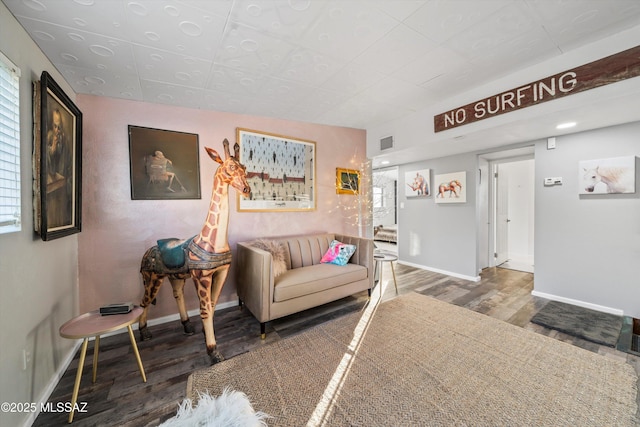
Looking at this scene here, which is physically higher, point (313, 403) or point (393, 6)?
point (393, 6)

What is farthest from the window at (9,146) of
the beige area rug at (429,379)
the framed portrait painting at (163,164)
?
the beige area rug at (429,379)

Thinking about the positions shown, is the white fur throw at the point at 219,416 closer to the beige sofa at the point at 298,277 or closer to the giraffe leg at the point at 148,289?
the beige sofa at the point at 298,277

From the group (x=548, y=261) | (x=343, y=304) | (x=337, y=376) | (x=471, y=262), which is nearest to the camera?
(x=337, y=376)

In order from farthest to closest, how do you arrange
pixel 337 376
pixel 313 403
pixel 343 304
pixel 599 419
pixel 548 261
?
pixel 548 261
pixel 343 304
pixel 337 376
pixel 313 403
pixel 599 419

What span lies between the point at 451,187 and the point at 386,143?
59.8 inches

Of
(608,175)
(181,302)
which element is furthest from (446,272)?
(181,302)

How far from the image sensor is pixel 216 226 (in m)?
2.08

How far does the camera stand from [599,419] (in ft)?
4.32

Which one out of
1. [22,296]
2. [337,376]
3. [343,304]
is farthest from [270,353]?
[22,296]

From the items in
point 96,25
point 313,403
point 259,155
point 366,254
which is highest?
point 96,25

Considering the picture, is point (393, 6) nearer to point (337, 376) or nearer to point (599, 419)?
point (337, 376)

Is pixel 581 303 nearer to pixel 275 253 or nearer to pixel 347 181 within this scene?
pixel 347 181

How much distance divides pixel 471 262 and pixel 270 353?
3.56 m

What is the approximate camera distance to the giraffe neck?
206 centimetres
